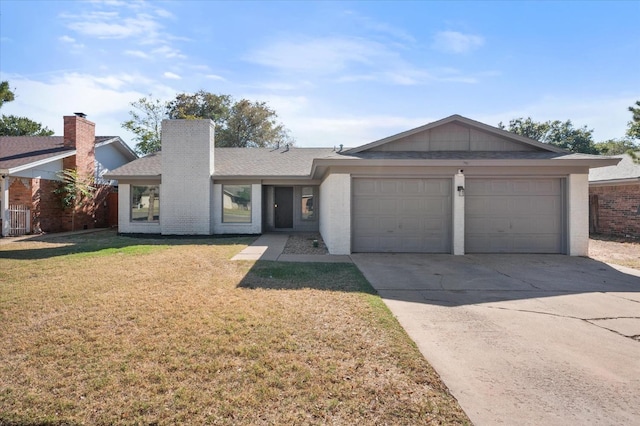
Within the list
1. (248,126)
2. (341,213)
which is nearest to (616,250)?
(341,213)

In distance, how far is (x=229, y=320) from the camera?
4.42 metres

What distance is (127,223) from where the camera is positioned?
15266mm

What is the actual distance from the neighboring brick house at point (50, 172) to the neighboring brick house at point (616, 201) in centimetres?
2451

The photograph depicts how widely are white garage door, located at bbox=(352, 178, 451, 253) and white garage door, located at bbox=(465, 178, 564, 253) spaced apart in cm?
78

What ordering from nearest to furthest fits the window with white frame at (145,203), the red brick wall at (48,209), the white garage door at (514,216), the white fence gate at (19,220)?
the white garage door at (514,216), the white fence gate at (19,220), the red brick wall at (48,209), the window with white frame at (145,203)

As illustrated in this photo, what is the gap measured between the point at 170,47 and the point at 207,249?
634cm

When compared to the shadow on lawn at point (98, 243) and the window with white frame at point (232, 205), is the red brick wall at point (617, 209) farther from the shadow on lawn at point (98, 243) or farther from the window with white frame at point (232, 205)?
the window with white frame at point (232, 205)

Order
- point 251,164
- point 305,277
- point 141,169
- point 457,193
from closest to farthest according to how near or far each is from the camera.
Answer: point 305,277, point 457,193, point 141,169, point 251,164

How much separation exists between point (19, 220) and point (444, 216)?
55.3 feet

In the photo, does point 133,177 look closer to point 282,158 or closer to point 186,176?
point 186,176

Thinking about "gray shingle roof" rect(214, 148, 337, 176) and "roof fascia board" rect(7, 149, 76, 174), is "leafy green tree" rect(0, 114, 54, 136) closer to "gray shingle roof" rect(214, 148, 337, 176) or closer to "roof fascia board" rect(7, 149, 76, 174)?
"roof fascia board" rect(7, 149, 76, 174)

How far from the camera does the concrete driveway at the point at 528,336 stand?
269 cm

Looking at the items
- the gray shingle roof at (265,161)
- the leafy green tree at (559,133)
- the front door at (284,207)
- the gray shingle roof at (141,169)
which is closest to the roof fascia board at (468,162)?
the gray shingle roof at (265,161)

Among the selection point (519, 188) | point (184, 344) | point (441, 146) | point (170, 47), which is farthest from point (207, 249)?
point (519, 188)
